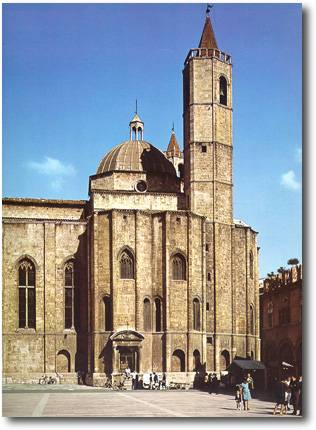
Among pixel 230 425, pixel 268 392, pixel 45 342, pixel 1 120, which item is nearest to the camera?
pixel 230 425

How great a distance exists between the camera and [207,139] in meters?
44.0

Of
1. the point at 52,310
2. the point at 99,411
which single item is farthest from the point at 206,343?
the point at 99,411

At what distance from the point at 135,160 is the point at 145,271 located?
888 cm

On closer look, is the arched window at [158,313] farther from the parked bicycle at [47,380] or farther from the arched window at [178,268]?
the parked bicycle at [47,380]

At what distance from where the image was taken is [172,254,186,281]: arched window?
4091 cm

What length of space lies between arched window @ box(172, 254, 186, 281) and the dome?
7.43 meters

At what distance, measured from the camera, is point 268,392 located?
114 ft

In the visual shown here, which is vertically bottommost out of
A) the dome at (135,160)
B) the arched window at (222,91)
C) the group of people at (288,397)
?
the group of people at (288,397)

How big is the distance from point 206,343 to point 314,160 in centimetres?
2296

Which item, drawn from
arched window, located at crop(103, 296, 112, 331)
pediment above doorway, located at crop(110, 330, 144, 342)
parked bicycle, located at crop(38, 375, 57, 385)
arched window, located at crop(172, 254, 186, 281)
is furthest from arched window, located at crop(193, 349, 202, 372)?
parked bicycle, located at crop(38, 375, 57, 385)

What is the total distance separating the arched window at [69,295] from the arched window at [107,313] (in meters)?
2.57

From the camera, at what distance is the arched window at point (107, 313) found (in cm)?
3994

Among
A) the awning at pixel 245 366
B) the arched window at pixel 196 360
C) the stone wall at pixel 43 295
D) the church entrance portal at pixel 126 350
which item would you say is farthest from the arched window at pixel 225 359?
the stone wall at pixel 43 295

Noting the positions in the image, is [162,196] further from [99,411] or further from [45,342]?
[99,411]
